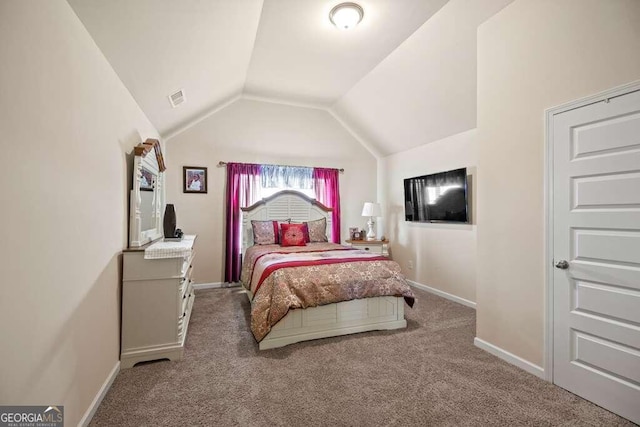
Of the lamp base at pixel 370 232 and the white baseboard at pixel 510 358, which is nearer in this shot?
the white baseboard at pixel 510 358

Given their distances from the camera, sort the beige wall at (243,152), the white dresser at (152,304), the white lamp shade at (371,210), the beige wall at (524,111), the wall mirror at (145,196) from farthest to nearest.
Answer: the white lamp shade at (371,210) < the beige wall at (243,152) < the wall mirror at (145,196) < the white dresser at (152,304) < the beige wall at (524,111)

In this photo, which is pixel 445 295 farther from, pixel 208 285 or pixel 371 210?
pixel 208 285

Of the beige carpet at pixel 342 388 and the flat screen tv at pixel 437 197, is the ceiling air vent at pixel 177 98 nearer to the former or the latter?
the beige carpet at pixel 342 388

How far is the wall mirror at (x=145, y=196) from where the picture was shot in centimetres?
250

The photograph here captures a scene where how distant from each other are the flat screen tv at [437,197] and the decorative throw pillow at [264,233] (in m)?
2.29

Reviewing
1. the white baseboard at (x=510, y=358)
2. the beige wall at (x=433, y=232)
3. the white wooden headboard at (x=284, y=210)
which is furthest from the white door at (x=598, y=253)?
the white wooden headboard at (x=284, y=210)

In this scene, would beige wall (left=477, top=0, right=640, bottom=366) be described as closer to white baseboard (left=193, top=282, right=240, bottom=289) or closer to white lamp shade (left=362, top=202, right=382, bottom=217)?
white lamp shade (left=362, top=202, right=382, bottom=217)

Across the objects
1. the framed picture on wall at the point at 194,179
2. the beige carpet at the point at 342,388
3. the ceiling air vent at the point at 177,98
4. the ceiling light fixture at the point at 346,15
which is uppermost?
the ceiling light fixture at the point at 346,15

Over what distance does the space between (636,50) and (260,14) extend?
8.96 ft

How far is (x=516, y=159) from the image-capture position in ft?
7.61

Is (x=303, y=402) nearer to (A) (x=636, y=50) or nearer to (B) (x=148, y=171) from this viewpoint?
(B) (x=148, y=171)

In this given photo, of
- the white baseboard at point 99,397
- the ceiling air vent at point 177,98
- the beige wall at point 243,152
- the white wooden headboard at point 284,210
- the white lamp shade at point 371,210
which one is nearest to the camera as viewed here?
the white baseboard at point 99,397

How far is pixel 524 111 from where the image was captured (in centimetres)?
226

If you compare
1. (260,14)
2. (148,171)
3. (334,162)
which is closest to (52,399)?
(148,171)
